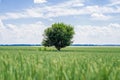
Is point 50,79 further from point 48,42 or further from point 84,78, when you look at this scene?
point 48,42

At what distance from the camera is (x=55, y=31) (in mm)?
121812

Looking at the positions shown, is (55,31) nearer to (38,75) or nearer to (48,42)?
(48,42)

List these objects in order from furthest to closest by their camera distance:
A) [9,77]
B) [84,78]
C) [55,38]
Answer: [55,38] → [9,77] → [84,78]

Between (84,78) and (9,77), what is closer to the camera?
(84,78)

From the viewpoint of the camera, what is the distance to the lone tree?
11981 cm

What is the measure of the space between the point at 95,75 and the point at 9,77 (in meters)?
0.64

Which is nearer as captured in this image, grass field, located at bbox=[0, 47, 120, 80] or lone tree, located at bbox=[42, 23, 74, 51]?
grass field, located at bbox=[0, 47, 120, 80]

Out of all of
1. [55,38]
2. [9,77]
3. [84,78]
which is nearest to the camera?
[84,78]

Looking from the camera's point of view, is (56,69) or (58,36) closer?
(56,69)

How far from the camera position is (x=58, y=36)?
12025cm

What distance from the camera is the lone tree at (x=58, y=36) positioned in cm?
11981

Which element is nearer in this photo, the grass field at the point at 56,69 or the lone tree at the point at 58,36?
the grass field at the point at 56,69

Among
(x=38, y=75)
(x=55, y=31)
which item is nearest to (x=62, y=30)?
(x=55, y=31)

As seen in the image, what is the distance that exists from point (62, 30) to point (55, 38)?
5.00m
